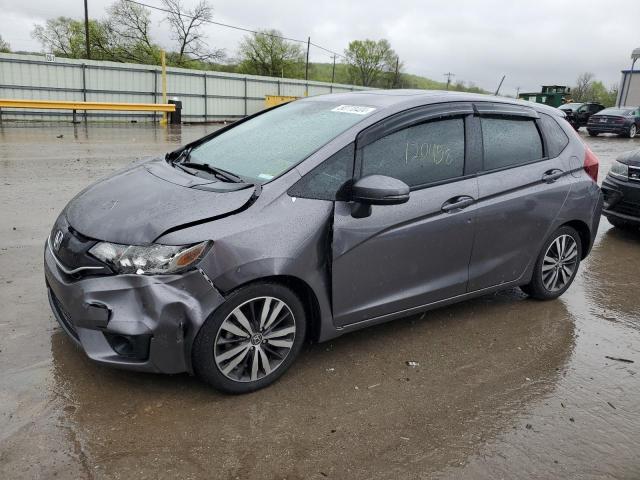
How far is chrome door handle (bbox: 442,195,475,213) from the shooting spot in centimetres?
364

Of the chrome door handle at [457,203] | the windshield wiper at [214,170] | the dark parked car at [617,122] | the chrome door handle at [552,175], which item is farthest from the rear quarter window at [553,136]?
the dark parked car at [617,122]

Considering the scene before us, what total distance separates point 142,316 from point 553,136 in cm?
351

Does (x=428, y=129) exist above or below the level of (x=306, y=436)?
above

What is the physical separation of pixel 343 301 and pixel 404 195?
0.72 metres

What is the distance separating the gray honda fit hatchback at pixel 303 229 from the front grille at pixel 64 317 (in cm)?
2

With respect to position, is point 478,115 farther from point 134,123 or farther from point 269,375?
point 134,123

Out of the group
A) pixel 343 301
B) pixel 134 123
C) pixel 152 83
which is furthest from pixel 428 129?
pixel 152 83

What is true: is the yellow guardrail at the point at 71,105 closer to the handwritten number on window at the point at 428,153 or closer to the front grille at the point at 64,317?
the front grille at the point at 64,317

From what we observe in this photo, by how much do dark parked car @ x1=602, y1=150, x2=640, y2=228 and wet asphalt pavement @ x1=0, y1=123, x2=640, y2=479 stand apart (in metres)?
2.88

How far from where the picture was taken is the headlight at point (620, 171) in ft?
22.8

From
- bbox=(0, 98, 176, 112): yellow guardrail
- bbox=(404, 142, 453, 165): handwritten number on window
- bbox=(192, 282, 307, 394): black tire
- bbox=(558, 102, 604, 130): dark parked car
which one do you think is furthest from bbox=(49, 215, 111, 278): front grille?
bbox=(558, 102, 604, 130): dark parked car

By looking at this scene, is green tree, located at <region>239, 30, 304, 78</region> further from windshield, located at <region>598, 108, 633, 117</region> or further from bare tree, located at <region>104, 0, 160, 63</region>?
windshield, located at <region>598, 108, 633, 117</region>

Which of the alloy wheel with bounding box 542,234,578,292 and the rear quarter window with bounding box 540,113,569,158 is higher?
the rear quarter window with bounding box 540,113,569,158

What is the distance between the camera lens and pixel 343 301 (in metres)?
3.29
